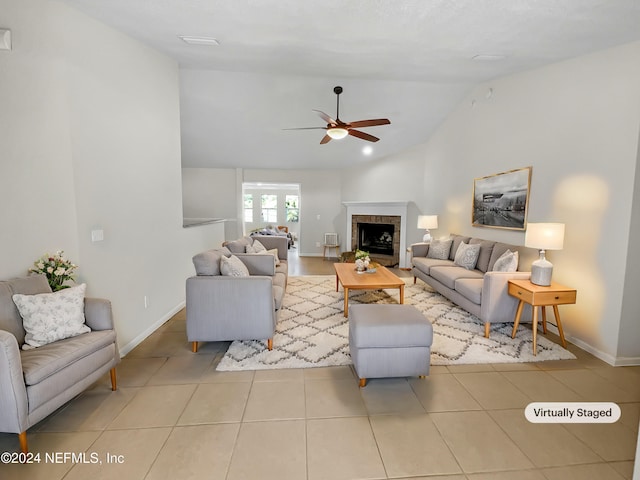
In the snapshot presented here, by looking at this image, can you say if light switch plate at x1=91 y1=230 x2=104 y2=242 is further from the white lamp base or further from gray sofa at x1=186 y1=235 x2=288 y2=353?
the white lamp base

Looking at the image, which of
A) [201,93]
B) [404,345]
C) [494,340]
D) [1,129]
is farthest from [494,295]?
[201,93]

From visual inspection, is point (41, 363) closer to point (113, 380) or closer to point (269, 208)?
point (113, 380)

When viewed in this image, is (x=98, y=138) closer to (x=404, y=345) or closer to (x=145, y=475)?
(x=145, y=475)

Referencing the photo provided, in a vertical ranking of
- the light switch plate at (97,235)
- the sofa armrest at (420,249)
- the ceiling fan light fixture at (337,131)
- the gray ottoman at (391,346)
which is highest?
the ceiling fan light fixture at (337,131)

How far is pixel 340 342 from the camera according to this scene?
10.3 ft

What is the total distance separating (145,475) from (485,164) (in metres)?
5.26

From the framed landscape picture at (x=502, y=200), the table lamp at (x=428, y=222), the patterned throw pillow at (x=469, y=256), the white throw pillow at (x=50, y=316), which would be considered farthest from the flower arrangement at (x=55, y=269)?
the table lamp at (x=428, y=222)

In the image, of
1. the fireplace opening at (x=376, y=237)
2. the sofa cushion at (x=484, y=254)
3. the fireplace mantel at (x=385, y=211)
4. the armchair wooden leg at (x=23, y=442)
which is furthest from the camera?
the fireplace opening at (x=376, y=237)

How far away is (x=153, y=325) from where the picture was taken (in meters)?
3.45

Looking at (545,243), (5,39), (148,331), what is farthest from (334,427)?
(5,39)

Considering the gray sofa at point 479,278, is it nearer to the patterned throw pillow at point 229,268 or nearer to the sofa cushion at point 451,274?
the sofa cushion at point 451,274

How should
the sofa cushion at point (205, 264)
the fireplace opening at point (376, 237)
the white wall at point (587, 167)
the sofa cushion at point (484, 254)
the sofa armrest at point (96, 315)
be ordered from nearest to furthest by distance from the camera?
the sofa armrest at point (96, 315)
the white wall at point (587, 167)
the sofa cushion at point (205, 264)
the sofa cushion at point (484, 254)
the fireplace opening at point (376, 237)

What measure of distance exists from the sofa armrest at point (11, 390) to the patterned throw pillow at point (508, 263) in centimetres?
432

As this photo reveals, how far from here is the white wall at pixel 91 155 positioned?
6.94 ft
